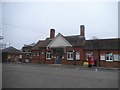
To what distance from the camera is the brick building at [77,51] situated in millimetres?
39250

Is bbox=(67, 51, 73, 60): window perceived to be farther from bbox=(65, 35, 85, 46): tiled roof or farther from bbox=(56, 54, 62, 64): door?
bbox=(56, 54, 62, 64): door

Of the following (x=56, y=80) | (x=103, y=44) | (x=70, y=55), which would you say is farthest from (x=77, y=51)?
(x=56, y=80)

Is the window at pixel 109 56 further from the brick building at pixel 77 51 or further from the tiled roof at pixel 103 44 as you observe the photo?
the tiled roof at pixel 103 44

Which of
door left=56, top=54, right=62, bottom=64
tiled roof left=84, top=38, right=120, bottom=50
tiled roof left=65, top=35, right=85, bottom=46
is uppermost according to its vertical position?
tiled roof left=65, top=35, right=85, bottom=46

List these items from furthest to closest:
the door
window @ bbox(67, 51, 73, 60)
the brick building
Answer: the door
window @ bbox(67, 51, 73, 60)
the brick building

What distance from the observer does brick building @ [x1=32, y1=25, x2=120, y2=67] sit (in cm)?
3925

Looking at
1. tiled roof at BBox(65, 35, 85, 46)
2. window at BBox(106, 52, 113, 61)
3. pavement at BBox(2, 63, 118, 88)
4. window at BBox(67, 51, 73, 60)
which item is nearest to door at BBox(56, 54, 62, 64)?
window at BBox(67, 51, 73, 60)

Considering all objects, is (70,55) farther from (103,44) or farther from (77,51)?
(103,44)

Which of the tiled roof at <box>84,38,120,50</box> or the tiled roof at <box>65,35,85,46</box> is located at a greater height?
the tiled roof at <box>65,35,85,46</box>

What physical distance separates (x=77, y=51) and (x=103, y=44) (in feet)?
17.8

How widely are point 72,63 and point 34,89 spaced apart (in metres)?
33.0

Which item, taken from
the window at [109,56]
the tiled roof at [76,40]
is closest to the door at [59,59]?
the tiled roof at [76,40]

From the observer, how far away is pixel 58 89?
10.6 metres

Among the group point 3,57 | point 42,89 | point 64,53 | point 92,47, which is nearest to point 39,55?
point 64,53
